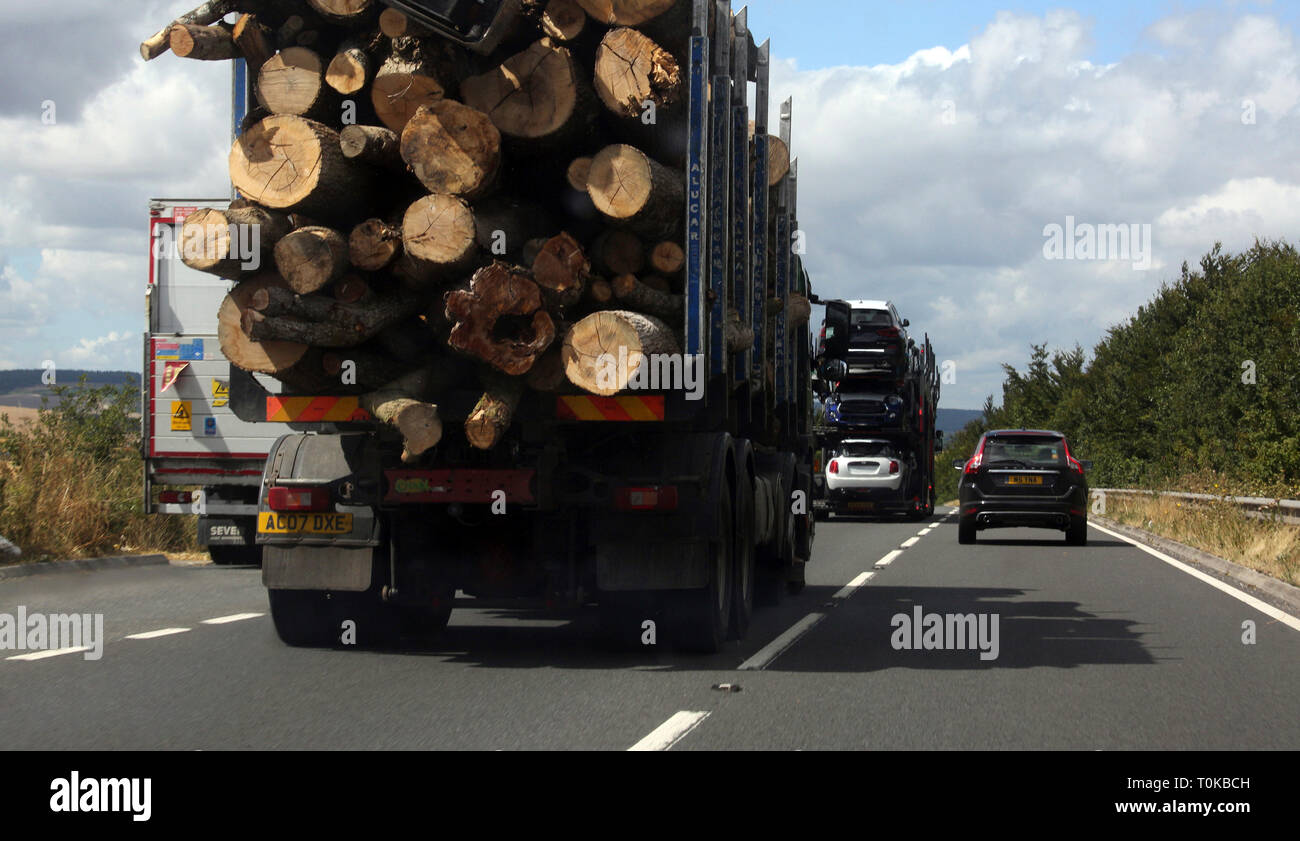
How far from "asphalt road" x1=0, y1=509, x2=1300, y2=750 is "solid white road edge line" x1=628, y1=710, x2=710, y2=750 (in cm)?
2

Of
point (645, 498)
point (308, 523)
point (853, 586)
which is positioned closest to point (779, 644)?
point (645, 498)

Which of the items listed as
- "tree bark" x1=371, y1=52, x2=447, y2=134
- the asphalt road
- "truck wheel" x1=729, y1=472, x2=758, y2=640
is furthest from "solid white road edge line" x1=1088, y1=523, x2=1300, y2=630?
"tree bark" x1=371, y1=52, x2=447, y2=134

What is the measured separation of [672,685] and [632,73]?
3353 mm

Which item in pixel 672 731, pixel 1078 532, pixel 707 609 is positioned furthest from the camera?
pixel 1078 532

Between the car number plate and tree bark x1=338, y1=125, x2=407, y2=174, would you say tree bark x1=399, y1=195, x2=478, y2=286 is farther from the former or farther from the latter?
the car number plate

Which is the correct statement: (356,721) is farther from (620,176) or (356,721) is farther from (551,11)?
(551,11)

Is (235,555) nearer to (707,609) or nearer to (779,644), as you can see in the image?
(779,644)

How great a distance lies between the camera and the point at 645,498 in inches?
356

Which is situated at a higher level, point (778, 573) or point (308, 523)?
point (308, 523)

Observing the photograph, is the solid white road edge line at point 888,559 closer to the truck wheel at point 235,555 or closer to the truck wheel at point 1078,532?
the truck wheel at point 1078,532

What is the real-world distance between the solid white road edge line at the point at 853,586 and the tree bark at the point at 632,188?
6.50 meters

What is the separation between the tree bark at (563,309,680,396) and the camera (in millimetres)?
8641

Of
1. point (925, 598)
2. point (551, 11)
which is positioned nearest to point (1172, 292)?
point (925, 598)

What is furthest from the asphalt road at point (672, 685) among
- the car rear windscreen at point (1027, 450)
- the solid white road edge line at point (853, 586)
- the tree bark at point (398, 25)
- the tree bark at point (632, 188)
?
the car rear windscreen at point (1027, 450)
